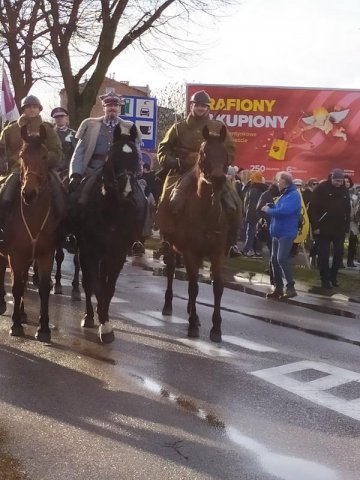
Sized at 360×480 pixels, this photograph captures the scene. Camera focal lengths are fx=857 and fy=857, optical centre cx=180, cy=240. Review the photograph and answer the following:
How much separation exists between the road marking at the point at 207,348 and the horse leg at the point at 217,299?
0.63ft

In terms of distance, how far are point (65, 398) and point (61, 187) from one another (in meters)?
3.12

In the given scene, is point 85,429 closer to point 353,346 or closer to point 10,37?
point 353,346

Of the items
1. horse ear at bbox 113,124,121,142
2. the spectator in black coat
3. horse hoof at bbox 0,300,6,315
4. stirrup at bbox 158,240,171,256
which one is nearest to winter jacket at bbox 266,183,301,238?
the spectator in black coat

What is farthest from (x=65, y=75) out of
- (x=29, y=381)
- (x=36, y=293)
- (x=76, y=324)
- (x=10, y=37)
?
(x=29, y=381)

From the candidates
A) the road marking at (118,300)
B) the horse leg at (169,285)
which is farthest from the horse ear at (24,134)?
the road marking at (118,300)

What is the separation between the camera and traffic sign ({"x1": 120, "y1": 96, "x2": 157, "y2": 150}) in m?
20.3

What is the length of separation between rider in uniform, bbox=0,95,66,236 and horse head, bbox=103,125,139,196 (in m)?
0.67

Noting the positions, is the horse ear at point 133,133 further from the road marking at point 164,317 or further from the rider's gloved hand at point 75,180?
the road marking at point 164,317

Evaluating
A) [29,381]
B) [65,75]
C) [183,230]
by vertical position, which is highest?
[65,75]

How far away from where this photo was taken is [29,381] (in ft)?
24.1

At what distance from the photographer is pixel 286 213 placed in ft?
44.7

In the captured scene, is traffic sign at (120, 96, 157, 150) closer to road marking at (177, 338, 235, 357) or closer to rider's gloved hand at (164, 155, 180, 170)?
rider's gloved hand at (164, 155, 180, 170)

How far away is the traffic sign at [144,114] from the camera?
20.3 m

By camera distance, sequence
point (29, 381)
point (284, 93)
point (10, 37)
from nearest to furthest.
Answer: point (29, 381) < point (284, 93) < point (10, 37)
